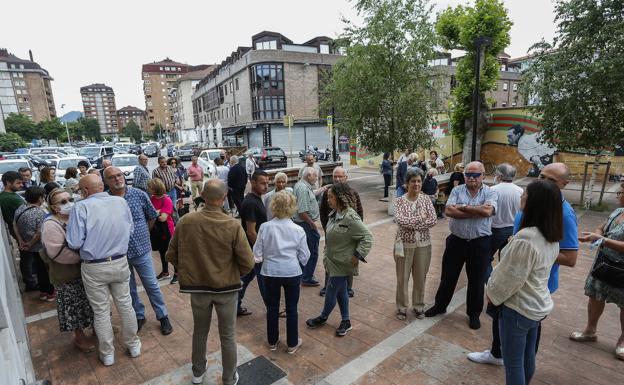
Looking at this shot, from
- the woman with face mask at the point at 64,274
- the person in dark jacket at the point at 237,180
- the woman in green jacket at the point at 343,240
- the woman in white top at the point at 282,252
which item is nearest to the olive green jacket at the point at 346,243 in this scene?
the woman in green jacket at the point at 343,240

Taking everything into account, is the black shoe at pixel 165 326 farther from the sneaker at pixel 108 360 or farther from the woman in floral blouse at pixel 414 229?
the woman in floral blouse at pixel 414 229

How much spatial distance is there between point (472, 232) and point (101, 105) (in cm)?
20348

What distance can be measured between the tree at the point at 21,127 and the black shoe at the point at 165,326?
3061 inches

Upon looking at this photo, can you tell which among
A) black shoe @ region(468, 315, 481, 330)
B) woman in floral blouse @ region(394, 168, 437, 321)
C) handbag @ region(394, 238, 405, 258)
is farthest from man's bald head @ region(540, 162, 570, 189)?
black shoe @ region(468, 315, 481, 330)

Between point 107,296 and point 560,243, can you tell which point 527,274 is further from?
point 107,296

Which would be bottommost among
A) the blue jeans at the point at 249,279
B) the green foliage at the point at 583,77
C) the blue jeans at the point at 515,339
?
the blue jeans at the point at 249,279

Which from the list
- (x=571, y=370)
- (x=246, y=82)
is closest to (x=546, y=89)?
(x=571, y=370)

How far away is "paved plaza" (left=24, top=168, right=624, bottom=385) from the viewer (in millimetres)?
3158

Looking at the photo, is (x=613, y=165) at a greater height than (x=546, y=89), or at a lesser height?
lesser

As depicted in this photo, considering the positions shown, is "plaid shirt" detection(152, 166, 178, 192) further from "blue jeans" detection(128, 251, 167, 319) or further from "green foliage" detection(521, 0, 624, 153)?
"green foliage" detection(521, 0, 624, 153)

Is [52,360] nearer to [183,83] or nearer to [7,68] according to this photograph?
[183,83]

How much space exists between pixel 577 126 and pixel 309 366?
34.3 ft

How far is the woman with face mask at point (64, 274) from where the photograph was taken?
3.20 meters

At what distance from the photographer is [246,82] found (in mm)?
42438
